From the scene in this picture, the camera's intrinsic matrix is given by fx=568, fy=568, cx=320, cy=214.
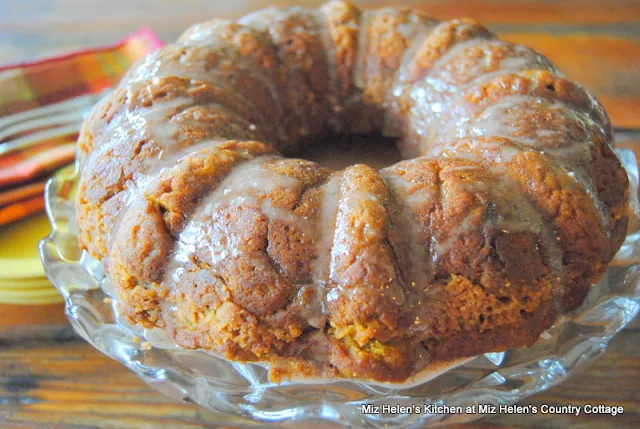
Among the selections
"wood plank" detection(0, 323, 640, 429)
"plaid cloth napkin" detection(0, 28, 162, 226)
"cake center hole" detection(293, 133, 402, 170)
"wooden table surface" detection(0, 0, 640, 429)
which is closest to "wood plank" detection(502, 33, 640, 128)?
"wooden table surface" detection(0, 0, 640, 429)

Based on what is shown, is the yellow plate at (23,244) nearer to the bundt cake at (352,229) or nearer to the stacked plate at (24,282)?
the stacked plate at (24,282)

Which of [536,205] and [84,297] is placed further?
[84,297]

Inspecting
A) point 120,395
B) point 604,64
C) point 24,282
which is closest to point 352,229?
point 120,395

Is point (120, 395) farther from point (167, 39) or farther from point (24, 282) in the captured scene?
point (167, 39)

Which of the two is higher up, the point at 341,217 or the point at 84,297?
the point at 341,217

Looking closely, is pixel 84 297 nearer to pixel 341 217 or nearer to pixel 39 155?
pixel 341 217

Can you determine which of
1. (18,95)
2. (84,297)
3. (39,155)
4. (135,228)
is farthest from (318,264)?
(18,95)
